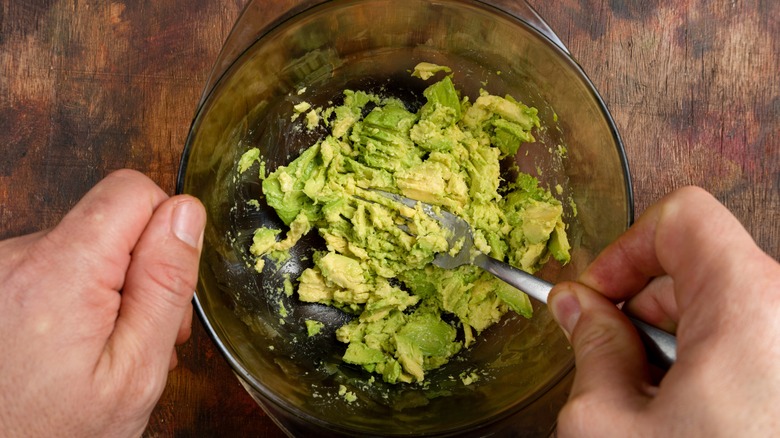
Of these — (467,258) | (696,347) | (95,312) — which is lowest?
(467,258)

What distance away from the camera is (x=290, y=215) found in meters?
1.65

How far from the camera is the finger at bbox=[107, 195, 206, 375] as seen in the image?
1.07 metres

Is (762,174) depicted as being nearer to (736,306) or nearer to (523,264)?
(523,264)

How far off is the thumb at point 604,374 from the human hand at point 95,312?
729 millimetres

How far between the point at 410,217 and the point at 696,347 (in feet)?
2.83

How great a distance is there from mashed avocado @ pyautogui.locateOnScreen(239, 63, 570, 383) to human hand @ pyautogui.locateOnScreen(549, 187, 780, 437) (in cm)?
55

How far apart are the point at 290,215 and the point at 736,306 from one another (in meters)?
1.13

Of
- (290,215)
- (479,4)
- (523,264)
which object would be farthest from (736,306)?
(290,215)

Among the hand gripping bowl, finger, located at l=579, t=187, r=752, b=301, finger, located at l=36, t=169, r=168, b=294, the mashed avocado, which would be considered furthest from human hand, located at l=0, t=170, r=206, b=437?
finger, located at l=579, t=187, r=752, b=301

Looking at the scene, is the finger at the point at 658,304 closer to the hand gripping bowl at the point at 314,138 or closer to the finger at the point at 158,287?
the hand gripping bowl at the point at 314,138

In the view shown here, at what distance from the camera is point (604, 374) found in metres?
0.93

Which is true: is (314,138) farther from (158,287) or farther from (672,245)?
(672,245)

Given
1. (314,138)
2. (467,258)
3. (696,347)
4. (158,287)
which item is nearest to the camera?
(696,347)

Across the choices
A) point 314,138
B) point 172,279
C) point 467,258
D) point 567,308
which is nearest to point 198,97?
point 314,138
